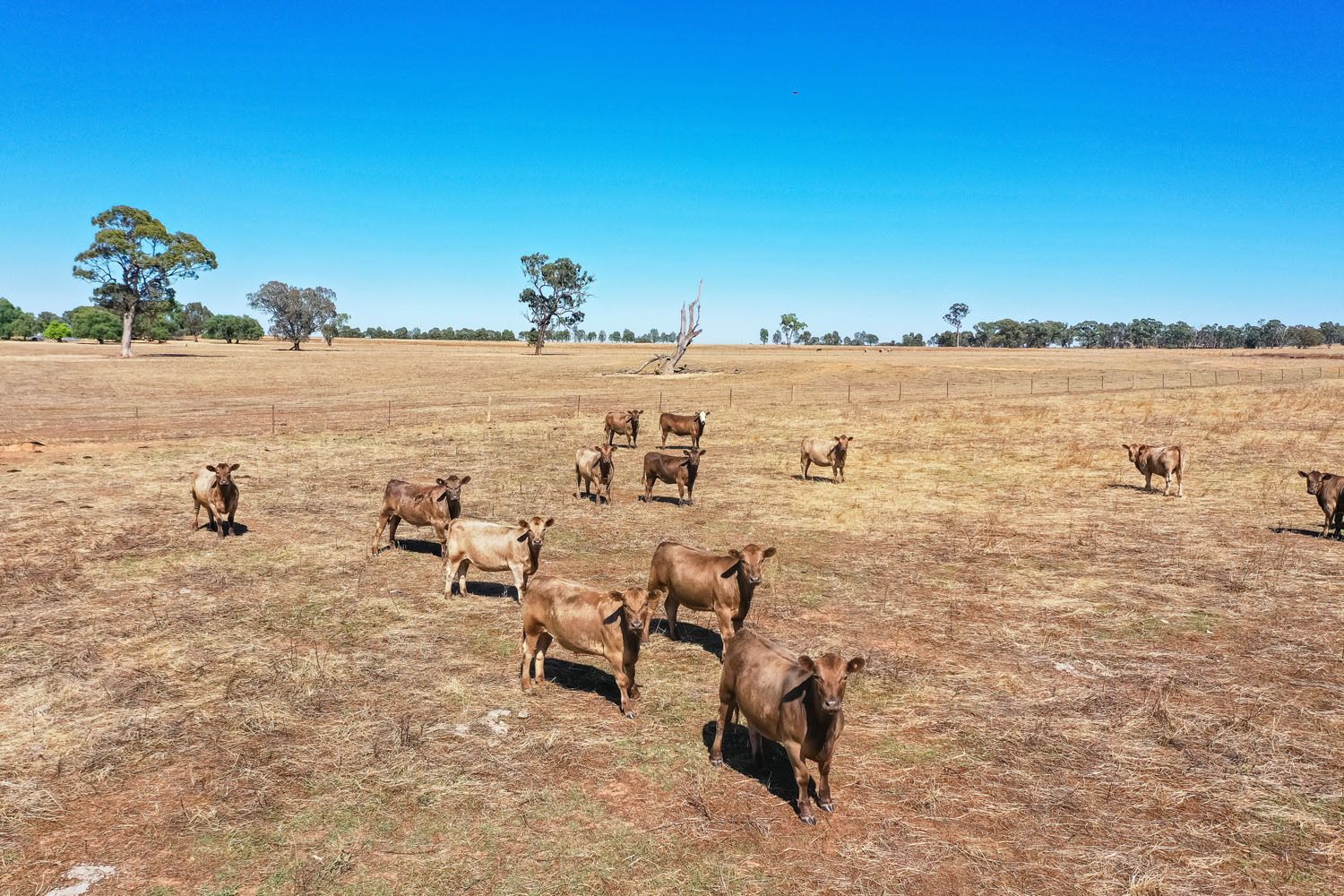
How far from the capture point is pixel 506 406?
141 ft

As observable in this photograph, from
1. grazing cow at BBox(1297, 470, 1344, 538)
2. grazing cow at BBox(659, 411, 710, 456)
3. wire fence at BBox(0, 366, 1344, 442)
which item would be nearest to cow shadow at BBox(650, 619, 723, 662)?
grazing cow at BBox(1297, 470, 1344, 538)

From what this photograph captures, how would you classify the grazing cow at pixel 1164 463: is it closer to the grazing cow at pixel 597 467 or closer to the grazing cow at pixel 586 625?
the grazing cow at pixel 597 467

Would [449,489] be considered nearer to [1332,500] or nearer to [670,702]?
[670,702]

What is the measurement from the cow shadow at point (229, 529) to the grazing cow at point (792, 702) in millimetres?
12209

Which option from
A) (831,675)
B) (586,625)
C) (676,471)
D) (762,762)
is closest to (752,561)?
(586,625)

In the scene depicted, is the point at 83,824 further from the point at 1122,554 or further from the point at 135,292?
the point at 135,292

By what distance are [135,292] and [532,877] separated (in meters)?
94.3

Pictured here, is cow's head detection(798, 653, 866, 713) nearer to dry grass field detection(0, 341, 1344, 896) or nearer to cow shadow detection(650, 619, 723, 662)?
dry grass field detection(0, 341, 1344, 896)

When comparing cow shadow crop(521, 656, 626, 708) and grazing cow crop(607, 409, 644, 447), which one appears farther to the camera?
grazing cow crop(607, 409, 644, 447)

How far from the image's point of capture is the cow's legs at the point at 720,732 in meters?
7.27

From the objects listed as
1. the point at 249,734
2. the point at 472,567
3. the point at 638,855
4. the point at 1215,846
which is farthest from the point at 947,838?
the point at 472,567

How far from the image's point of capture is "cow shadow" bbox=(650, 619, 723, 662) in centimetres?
1030

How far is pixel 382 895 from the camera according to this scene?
548cm

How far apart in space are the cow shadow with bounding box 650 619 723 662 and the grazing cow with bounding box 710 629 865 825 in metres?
2.69
